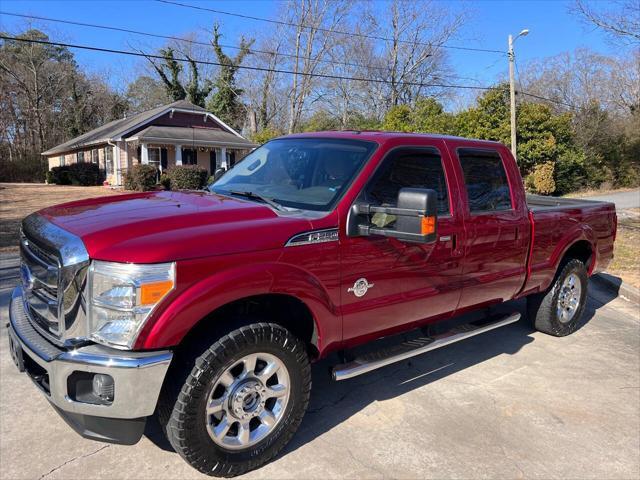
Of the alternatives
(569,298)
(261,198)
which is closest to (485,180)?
(261,198)

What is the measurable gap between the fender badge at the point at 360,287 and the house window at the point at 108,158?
104 feet

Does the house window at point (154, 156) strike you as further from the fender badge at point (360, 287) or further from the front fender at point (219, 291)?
the front fender at point (219, 291)

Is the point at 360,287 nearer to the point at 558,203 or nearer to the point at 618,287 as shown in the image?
the point at 558,203

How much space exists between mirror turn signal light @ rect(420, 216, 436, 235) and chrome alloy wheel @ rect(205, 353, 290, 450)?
1.13 metres

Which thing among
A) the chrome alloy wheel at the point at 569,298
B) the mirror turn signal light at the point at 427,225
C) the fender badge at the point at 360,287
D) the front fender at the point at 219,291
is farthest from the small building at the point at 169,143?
the mirror turn signal light at the point at 427,225

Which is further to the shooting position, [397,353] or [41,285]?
[397,353]

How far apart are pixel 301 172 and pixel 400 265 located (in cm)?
99

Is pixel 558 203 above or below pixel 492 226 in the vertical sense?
above

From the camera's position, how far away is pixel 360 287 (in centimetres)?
324

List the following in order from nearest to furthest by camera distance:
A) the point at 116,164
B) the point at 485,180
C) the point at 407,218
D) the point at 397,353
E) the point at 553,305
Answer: the point at 407,218, the point at 397,353, the point at 485,180, the point at 553,305, the point at 116,164

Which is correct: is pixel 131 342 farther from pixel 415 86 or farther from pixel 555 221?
pixel 415 86

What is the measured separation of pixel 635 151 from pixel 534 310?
3302 centimetres

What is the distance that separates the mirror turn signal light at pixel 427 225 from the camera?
2902 millimetres

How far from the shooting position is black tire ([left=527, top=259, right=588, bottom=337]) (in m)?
5.23
